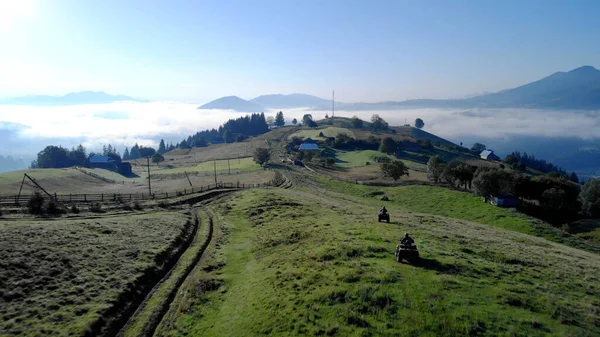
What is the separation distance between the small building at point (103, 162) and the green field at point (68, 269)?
497 ft

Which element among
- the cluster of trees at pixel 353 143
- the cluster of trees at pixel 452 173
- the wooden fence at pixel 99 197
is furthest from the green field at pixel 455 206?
the cluster of trees at pixel 353 143

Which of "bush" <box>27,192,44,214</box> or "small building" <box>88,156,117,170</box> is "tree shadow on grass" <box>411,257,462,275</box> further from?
"small building" <box>88,156,117,170</box>

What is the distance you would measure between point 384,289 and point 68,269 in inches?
923

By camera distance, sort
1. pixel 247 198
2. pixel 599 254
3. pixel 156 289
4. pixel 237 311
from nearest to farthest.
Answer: pixel 237 311, pixel 156 289, pixel 599 254, pixel 247 198

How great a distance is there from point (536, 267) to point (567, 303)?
766 cm

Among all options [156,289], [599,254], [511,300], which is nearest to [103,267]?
[156,289]

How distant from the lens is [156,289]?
2759 cm

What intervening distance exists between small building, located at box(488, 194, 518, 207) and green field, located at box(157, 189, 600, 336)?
32726mm

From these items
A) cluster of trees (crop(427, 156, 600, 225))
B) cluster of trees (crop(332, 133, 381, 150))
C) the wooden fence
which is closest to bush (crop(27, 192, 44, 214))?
the wooden fence

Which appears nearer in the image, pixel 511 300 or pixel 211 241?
pixel 511 300

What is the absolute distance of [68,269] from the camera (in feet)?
91.3

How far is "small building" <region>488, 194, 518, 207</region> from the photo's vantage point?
68312 millimetres

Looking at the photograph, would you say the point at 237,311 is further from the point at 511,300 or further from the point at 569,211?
the point at 569,211

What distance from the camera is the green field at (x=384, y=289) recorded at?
18797 mm
